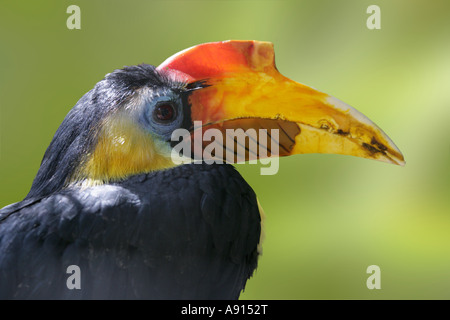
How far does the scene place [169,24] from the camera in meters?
3.66

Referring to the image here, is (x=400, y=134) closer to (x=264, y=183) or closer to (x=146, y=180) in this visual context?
(x=264, y=183)

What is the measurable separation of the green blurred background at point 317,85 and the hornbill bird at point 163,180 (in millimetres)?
1592

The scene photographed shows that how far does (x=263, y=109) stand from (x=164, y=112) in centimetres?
35

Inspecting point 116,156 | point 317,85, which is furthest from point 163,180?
point 317,85

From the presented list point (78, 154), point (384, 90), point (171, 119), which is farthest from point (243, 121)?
point (384, 90)

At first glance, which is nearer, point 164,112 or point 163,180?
point 163,180

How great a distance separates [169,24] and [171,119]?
1.94 metres

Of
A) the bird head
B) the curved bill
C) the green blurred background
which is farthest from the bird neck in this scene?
the green blurred background

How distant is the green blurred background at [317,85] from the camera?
3.33m

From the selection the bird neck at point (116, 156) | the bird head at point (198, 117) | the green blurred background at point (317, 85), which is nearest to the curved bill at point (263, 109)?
the bird head at point (198, 117)

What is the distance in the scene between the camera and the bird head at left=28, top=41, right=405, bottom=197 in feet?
5.92

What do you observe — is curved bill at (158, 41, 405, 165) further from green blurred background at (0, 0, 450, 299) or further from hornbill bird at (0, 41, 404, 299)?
green blurred background at (0, 0, 450, 299)

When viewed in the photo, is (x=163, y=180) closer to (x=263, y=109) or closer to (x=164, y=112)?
(x=164, y=112)

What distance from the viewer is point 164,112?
1.88 metres
